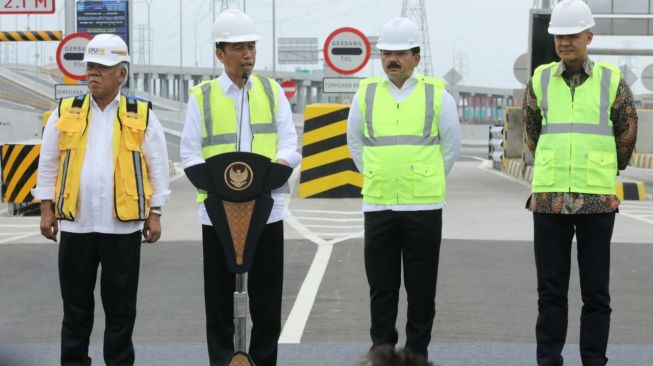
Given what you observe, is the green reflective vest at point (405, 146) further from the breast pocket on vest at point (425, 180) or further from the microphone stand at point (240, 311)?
the microphone stand at point (240, 311)

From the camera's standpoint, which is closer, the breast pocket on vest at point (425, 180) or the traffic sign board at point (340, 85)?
the breast pocket on vest at point (425, 180)

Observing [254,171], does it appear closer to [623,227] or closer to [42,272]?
[42,272]

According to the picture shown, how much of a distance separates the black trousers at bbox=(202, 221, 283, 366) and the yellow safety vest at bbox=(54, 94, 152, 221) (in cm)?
40

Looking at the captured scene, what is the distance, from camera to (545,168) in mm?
6980

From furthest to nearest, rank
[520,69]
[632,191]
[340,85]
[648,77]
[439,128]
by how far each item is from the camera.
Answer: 1. [648,77]
2. [520,69]
3. [340,85]
4. [632,191]
5. [439,128]

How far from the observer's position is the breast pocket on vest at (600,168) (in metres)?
6.92

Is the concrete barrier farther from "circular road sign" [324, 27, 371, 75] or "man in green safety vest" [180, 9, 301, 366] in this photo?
"man in green safety vest" [180, 9, 301, 366]

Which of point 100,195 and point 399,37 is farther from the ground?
point 399,37

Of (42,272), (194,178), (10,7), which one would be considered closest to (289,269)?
(42,272)

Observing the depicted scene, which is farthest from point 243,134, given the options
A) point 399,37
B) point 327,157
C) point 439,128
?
point 327,157

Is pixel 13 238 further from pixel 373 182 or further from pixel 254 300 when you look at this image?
pixel 254 300

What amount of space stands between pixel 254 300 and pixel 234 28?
4.33ft

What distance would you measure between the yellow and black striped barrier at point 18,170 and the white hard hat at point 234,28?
1141 centimetres

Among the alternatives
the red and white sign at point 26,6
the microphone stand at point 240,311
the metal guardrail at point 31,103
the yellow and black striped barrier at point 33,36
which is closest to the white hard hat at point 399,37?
the microphone stand at point 240,311
